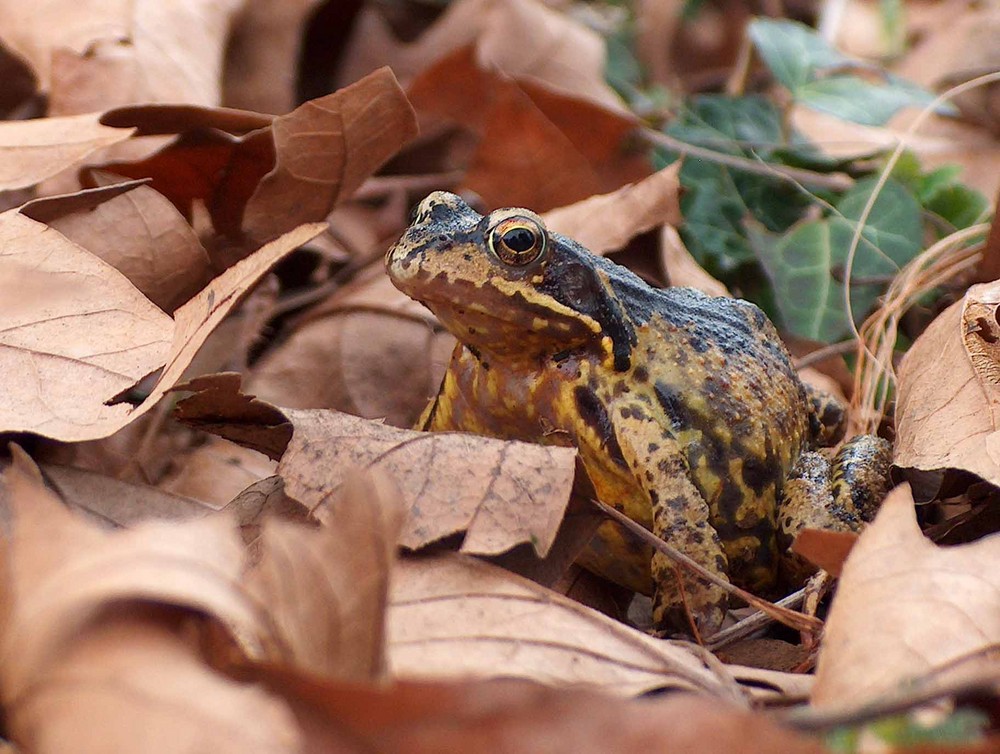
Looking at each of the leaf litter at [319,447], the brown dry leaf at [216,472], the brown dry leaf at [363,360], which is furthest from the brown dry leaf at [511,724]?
the brown dry leaf at [363,360]

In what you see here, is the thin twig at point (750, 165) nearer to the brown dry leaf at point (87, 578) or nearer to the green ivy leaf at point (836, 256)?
the green ivy leaf at point (836, 256)

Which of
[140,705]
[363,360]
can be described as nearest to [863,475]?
[363,360]

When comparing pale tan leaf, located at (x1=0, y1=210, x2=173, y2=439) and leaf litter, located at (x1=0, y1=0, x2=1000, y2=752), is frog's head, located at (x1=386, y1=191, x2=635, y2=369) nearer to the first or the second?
leaf litter, located at (x1=0, y1=0, x2=1000, y2=752)

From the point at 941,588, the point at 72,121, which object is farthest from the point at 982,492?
the point at 72,121

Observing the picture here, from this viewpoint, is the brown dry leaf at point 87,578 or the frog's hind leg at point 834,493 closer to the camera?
the brown dry leaf at point 87,578

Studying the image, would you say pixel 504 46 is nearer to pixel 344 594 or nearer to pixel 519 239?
pixel 519 239
